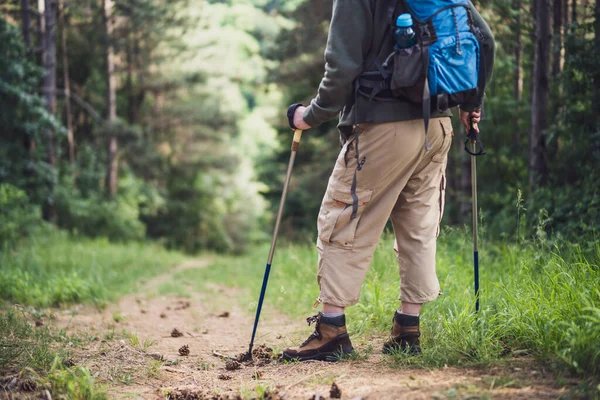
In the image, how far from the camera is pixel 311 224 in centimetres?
1570

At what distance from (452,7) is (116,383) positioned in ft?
8.84

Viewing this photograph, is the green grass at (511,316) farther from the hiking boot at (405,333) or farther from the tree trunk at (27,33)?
the tree trunk at (27,33)

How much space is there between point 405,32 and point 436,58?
0.21m

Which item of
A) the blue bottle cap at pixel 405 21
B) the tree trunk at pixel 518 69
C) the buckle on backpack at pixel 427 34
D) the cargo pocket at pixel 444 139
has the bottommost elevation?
the cargo pocket at pixel 444 139

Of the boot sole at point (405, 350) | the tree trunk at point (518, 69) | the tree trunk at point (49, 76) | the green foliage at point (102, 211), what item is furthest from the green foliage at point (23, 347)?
the green foliage at point (102, 211)

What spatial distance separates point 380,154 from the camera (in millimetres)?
2900

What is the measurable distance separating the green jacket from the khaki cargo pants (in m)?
0.08

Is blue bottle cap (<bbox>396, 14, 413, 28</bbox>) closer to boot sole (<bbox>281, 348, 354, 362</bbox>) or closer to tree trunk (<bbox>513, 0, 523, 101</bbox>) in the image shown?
boot sole (<bbox>281, 348, 354, 362</bbox>)

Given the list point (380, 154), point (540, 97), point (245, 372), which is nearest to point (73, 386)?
point (245, 372)

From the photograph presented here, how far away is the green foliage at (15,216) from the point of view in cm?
983

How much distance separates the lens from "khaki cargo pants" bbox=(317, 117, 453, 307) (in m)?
2.92

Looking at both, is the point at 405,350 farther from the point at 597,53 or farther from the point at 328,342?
the point at 597,53

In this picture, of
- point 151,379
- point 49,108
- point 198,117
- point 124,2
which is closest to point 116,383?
point 151,379

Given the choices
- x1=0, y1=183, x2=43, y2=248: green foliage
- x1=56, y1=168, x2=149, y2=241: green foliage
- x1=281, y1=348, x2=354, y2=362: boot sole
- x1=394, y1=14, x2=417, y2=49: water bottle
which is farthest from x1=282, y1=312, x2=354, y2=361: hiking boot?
x1=56, y1=168, x2=149, y2=241: green foliage
